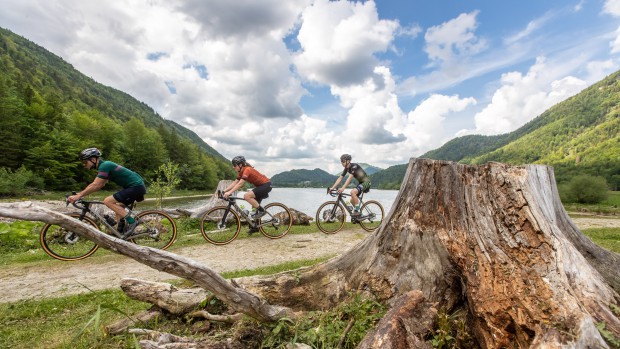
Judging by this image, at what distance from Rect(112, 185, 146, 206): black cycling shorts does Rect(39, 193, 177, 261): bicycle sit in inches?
16.3

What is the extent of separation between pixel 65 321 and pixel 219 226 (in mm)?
6639

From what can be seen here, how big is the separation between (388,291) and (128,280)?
3299mm

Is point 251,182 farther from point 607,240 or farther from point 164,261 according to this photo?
point 607,240

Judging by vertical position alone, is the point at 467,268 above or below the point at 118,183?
below

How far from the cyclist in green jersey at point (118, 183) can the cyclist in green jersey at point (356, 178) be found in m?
7.29

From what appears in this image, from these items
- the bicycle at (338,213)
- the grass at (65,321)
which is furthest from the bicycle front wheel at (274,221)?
the grass at (65,321)

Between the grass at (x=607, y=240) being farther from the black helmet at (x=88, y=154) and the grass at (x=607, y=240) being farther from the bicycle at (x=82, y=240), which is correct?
the black helmet at (x=88, y=154)

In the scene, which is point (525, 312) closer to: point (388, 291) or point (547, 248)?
point (547, 248)

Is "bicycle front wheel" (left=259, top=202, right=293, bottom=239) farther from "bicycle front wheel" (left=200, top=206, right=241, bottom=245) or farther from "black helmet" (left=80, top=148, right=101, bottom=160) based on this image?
"black helmet" (left=80, top=148, right=101, bottom=160)

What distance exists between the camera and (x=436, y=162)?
3906 millimetres

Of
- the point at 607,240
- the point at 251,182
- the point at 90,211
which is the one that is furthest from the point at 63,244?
the point at 607,240

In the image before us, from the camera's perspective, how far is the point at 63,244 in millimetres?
8789

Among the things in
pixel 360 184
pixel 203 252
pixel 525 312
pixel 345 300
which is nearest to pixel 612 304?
pixel 525 312

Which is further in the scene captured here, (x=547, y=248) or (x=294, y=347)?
(x=547, y=248)
